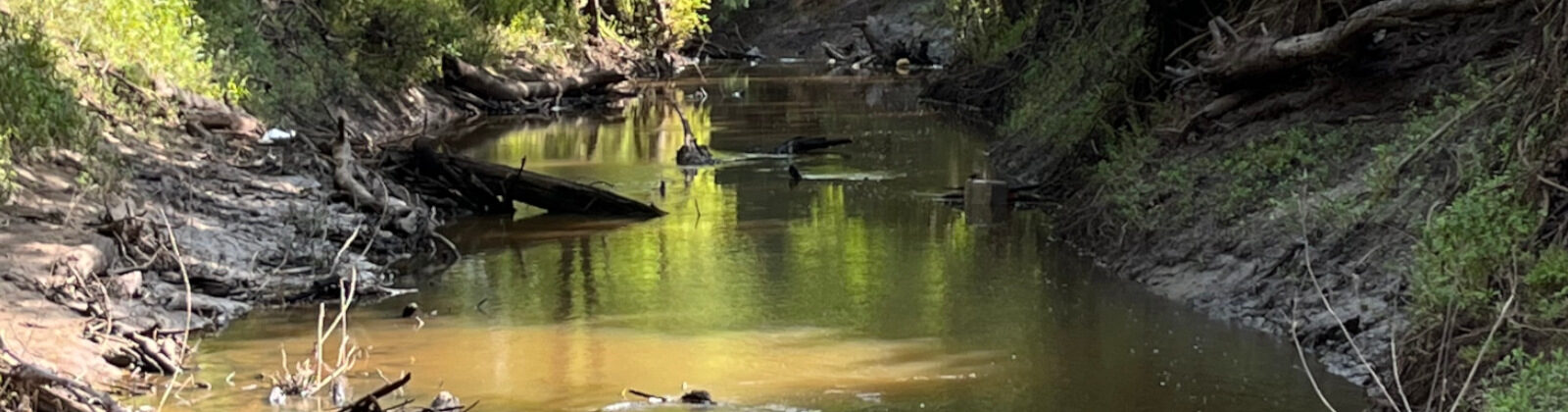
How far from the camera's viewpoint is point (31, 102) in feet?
40.1

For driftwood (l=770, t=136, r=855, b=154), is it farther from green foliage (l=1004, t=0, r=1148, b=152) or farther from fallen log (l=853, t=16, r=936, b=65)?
fallen log (l=853, t=16, r=936, b=65)

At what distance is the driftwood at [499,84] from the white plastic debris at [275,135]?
1110 centimetres

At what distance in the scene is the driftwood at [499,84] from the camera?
95.1 feet

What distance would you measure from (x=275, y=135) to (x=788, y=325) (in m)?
7.89

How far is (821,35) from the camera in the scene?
56.8 metres

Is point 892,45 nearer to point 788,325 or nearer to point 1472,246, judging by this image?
point 788,325

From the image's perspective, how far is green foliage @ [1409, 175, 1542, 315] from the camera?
739cm

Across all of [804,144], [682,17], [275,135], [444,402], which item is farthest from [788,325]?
[682,17]

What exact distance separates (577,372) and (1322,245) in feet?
15.7

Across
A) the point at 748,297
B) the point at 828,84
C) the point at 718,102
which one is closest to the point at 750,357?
the point at 748,297

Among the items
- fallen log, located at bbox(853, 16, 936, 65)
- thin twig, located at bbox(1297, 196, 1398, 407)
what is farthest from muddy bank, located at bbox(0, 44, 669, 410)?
fallen log, located at bbox(853, 16, 936, 65)

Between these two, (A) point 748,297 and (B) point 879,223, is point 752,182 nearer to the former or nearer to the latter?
(B) point 879,223

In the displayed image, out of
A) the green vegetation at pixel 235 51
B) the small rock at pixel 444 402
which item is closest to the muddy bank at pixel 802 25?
the green vegetation at pixel 235 51

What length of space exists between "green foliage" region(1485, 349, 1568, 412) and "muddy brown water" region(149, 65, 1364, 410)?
2.22 metres
